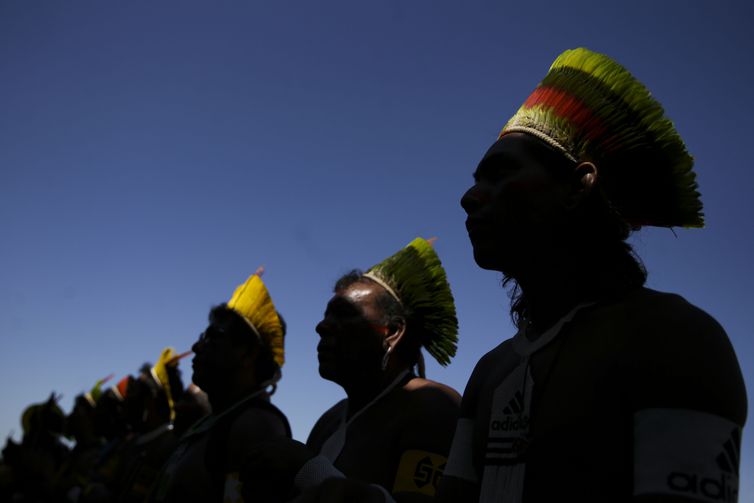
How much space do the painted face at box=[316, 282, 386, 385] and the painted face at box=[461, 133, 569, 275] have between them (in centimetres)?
217

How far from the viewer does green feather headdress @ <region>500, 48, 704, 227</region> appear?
2092 mm

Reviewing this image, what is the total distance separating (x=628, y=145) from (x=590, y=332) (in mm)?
736

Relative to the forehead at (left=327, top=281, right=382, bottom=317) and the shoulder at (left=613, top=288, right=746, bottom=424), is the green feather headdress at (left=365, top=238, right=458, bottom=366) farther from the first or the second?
the shoulder at (left=613, top=288, right=746, bottom=424)

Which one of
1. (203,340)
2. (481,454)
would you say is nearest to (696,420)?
(481,454)

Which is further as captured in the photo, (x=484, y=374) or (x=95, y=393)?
(x=95, y=393)

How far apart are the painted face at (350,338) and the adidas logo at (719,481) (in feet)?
9.41

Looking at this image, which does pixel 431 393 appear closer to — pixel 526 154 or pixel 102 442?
pixel 526 154

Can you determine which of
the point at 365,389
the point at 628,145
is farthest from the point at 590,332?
the point at 365,389

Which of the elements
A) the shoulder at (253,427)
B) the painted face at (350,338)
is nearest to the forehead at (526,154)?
the painted face at (350,338)

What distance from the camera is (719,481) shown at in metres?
1.30

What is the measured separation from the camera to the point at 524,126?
220 centimetres

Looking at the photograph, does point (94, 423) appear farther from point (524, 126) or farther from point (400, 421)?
point (524, 126)

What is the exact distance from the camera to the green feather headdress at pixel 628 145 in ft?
6.86

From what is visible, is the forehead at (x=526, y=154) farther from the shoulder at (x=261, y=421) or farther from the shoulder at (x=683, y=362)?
the shoulder at (x=261, y=421)
